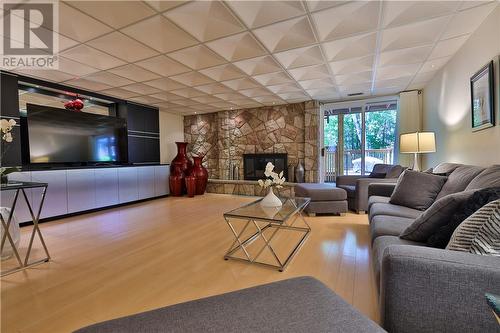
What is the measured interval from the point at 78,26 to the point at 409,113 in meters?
5.46

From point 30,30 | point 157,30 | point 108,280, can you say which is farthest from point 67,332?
point 30,30

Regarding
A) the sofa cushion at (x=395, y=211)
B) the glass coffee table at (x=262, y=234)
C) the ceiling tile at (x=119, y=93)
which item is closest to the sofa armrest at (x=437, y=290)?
the glass coffee table at (x=262, y=234)

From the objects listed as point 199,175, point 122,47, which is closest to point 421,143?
Answer: point 122,47

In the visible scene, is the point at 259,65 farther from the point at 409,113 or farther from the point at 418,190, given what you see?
the point at 409,113

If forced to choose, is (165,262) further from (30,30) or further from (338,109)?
(338,109)

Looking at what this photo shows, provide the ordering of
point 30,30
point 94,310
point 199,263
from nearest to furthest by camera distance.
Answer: point 94,310
point 199,263
point 30,30

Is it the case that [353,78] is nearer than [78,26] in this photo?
No

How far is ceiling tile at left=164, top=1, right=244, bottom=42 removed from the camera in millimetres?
2035

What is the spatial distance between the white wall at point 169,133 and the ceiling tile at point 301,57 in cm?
417

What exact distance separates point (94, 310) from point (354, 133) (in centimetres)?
592

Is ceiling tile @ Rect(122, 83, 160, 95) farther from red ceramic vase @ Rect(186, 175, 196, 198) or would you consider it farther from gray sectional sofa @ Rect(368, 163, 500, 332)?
gray sectional sofa @ Rect(368, 163, 500, 332)

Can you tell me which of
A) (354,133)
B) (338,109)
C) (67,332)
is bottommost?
(67,332)

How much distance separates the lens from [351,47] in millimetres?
2789

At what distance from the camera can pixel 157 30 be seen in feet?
7.73
